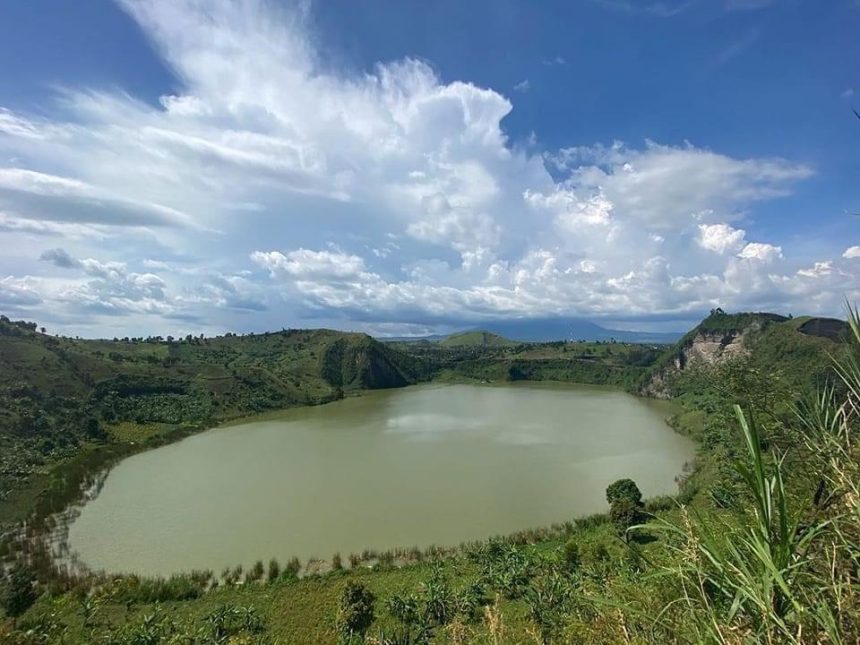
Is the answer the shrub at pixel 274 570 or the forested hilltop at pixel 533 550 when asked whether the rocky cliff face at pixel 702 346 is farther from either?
the shrub at pixel 274 570

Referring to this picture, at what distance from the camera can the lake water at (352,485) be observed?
85.5 feet

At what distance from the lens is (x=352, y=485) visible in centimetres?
3522

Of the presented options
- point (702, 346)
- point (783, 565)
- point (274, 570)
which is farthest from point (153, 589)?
point (702, 346)

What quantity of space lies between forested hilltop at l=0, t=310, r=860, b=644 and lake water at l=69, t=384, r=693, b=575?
2.29 metres

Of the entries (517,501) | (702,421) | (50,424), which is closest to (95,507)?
(50,424)

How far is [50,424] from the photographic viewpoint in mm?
48031

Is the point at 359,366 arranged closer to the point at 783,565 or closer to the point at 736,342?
the point at 736,342

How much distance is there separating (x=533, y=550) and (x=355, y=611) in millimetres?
9734

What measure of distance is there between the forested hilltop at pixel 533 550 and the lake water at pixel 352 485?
7.53ft

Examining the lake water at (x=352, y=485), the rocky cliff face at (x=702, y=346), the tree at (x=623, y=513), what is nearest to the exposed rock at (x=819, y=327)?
the rocky cliff face at (x=702, y=346)

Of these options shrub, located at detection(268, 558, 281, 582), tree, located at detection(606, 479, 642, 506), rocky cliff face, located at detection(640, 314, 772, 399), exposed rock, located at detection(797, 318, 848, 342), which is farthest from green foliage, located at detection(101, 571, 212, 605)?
rocky cliff face, located at detection(640, 314, 772, 399)

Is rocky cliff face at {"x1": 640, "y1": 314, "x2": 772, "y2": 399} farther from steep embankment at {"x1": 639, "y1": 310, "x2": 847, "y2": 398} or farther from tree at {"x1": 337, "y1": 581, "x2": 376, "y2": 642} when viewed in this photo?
tree at {"x1": 337, "y1": 581, "x2": 376, "y2": 642}

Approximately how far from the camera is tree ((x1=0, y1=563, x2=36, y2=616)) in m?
19.0

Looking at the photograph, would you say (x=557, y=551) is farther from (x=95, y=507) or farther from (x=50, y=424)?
(x=50, y=424)
